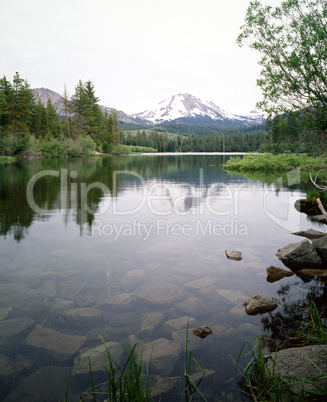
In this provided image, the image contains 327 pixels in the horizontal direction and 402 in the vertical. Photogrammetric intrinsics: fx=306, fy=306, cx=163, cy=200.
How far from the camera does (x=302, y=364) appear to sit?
353 cm

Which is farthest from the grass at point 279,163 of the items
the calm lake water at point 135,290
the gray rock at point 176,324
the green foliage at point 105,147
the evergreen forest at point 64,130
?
the green foliage at point 105,147

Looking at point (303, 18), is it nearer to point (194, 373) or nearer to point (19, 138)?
point (194, 373)

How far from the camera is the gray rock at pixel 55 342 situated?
427 cm

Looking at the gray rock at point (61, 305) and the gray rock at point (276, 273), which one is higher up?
the gray rock at point (276, 273)

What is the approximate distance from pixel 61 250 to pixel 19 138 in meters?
61.9

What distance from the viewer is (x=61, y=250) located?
8.45 metres

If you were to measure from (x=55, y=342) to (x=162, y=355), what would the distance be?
1.59 metres

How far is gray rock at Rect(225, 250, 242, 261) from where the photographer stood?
26.3 feet

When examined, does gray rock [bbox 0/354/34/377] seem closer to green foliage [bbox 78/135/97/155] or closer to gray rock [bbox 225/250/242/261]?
gray rock [bbox 225/250/242/261]

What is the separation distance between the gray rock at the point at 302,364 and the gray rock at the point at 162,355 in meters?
1.26

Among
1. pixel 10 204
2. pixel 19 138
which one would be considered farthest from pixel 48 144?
pixel 10 204

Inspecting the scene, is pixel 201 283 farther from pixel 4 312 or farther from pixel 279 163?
pixel 279 163

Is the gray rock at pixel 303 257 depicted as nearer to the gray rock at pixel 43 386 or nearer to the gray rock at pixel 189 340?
the gray rock at pixel 189 340

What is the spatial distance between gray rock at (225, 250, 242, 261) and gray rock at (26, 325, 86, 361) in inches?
181
